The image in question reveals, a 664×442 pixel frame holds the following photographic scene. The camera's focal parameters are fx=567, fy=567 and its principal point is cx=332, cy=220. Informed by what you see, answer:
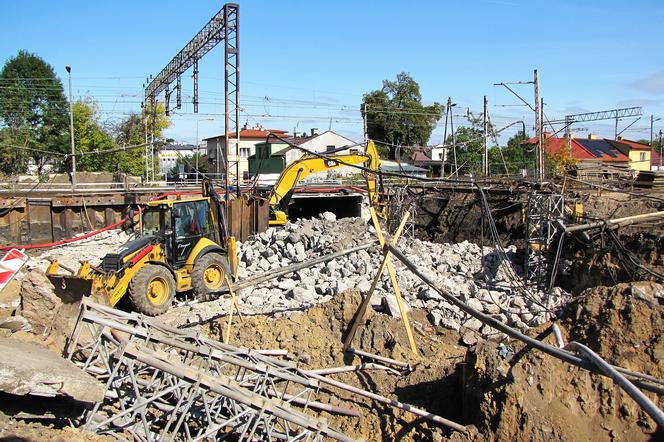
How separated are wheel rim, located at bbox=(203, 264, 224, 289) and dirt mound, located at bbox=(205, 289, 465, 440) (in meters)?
3.50

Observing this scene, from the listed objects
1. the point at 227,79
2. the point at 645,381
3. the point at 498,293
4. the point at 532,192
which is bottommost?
the point at 498,293

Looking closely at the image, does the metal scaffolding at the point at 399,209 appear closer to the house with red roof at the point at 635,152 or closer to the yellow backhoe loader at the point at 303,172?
the yellow backhoe loader at the point at 303,172

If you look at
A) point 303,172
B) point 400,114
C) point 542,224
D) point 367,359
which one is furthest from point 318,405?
point 400,114

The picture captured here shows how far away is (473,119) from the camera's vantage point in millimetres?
54938

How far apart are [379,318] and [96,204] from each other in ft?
57.8

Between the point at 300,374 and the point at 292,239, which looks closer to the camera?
the point at 300,374

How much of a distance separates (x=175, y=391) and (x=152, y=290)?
590 centimetres

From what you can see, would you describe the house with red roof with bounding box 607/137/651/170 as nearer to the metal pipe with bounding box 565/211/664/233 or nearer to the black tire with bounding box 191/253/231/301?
the metal pipe with bounding box 565/211/664/233

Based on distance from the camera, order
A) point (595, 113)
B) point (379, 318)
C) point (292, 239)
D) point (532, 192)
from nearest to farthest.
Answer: point (379, 318)
point (532, 192)
point (292, 239)
point (595, 113)

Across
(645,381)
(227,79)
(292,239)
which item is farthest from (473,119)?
(645,381)

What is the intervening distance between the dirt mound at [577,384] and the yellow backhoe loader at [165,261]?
599cm

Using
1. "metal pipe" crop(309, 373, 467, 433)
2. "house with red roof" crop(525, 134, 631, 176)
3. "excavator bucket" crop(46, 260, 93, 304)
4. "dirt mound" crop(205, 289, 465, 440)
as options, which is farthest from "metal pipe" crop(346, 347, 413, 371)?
"house with red roof" crop(525, 134, 631, 176)

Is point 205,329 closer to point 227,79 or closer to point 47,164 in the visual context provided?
point 227,79

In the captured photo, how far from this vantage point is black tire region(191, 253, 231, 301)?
1238 centimetres
